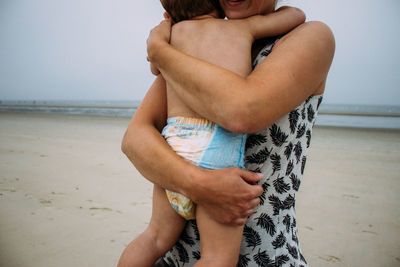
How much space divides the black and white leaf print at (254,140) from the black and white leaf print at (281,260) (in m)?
0.33

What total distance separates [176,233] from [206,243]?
5.6 inches

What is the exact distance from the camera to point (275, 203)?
2.66 feet

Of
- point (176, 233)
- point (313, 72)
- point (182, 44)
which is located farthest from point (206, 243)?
point (182, 44)

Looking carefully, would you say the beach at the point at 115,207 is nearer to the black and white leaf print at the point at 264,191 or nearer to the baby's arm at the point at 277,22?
the black and white leaf print at the point at 264,191

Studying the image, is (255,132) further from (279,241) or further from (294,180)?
(279,241)

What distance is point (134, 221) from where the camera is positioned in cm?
222

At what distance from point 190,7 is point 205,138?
52cm

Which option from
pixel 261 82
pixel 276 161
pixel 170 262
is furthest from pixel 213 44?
pixel 170 262

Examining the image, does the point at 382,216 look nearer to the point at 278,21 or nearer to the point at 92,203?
the point at 278,21

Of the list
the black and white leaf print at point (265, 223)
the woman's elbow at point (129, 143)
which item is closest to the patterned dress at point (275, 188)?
the black and white leaf print at point (265, 223)

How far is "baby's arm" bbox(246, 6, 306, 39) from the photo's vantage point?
84cm

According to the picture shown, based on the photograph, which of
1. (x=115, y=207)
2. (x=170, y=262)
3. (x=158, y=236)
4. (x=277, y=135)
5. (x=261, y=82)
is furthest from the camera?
(x=115, y=207)

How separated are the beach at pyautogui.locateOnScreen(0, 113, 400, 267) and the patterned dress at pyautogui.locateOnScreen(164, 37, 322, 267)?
44.2 inches

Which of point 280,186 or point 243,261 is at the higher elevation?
point 280,186
